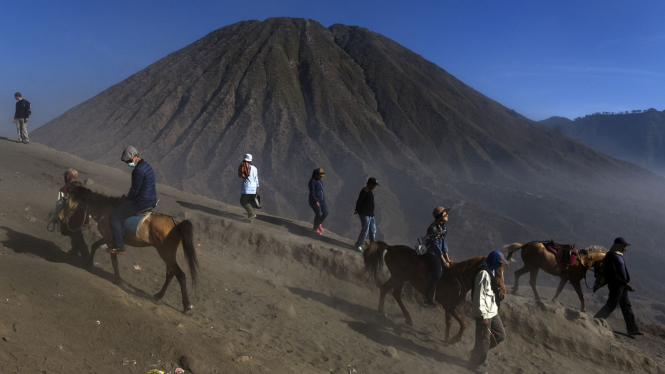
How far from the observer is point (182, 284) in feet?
19.4

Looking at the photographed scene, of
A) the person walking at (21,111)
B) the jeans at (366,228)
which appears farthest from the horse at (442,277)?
the person walking at (21,111)

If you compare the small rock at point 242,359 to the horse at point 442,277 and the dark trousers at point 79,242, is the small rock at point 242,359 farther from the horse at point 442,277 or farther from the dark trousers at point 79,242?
the dark trousers at point 79,242

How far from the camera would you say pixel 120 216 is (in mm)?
6137

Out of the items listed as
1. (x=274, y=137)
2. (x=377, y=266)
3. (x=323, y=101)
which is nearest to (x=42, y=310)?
(x=377, y=266)

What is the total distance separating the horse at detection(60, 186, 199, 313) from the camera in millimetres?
6016

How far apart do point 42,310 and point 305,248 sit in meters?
5.91

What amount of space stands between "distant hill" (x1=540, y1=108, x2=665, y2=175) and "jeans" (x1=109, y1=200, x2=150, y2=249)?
12203cm

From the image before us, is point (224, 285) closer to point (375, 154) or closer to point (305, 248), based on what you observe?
point (305, 248)

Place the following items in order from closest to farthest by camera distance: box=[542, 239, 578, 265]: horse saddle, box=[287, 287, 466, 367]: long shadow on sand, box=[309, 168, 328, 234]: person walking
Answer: box=[287, 287, 466, 367]: long shadow on sand → box=[542, 239, 578, 265]: horse saddle → box=[309, 168, 328, 234]: person walking

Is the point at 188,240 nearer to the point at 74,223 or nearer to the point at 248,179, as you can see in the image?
the point at 74,223

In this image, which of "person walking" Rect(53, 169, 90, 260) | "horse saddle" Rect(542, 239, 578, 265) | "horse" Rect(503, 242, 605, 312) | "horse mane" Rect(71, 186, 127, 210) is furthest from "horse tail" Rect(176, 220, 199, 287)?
"horse saddle" Rect(542, 239, 578, 265)

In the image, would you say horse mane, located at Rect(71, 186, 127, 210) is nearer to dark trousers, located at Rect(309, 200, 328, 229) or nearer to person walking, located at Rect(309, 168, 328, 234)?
person walking, located at Rect(309, 168, 328, 234)

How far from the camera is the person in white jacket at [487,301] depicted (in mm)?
5473

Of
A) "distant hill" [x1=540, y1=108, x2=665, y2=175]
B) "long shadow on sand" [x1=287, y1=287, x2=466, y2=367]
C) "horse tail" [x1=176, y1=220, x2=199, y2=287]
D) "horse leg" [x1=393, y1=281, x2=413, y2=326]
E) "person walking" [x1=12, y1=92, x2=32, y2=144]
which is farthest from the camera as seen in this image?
"distant hill" [x1=540, y1=108, x2=665, y2=175]
